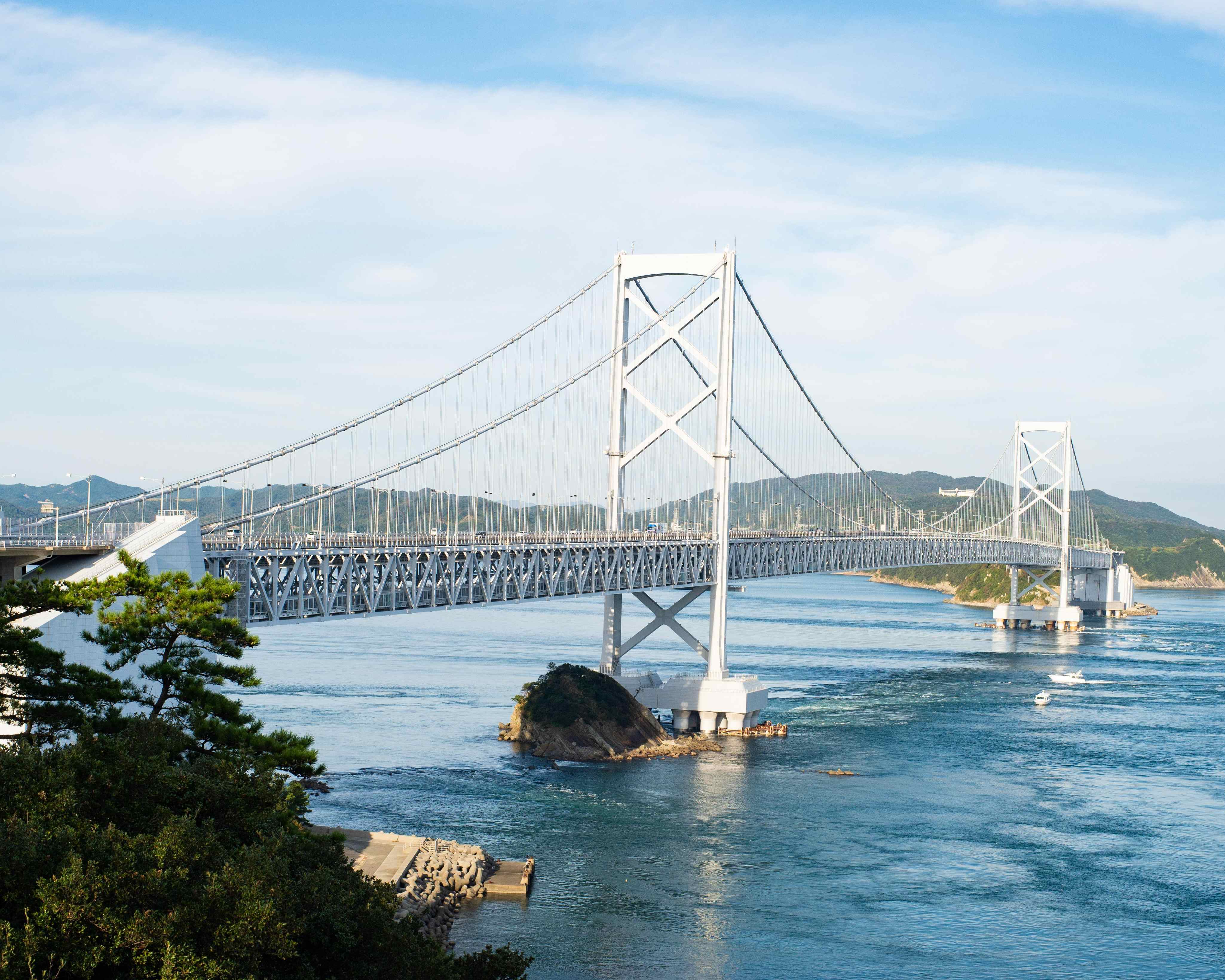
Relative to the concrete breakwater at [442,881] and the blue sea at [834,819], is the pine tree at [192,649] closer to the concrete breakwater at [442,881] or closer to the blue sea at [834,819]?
the concrete breakwater at [442,881]

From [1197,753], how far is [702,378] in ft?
69.3

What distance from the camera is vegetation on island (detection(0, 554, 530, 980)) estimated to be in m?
12.4

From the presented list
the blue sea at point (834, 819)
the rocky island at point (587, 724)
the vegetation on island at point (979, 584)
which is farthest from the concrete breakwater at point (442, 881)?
the vegetation on island at point (979, 584)

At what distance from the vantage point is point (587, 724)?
141ft

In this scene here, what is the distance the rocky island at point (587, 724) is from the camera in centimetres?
4241

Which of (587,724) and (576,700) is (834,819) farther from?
(576,700)

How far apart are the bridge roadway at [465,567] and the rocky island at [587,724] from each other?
3.44m

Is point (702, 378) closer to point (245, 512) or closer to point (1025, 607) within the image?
point (245, 512)

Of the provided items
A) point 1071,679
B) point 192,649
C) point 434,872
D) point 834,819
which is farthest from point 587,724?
→ point 1071,679

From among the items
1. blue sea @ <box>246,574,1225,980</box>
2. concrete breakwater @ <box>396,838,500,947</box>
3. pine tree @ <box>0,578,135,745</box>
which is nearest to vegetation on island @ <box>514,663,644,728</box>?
blue sea @ <box>246,574,1225,980</box>

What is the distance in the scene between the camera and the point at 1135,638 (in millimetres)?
98438

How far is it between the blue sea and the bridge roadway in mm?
5054

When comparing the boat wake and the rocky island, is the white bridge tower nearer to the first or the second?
the rocky island

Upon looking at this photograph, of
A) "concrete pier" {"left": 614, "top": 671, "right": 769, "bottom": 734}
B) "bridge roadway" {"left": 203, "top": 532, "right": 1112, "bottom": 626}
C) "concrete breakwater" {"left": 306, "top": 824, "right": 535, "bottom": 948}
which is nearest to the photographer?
"concrete breakwater" {"left": 306, "top": 824, "right": 535, "bottom": 948}
